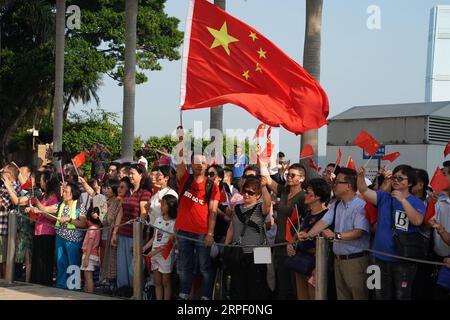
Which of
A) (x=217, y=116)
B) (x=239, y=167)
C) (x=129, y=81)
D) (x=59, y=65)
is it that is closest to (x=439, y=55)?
(x=59, y=65)

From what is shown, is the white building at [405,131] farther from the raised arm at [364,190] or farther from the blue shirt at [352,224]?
the raised arm at [364,190]

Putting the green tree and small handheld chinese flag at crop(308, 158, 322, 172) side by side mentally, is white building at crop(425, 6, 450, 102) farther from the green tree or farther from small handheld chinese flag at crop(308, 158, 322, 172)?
small handheld chinese flag at crop(308, 158, 322, 172)

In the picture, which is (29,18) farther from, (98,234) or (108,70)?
(98,234)

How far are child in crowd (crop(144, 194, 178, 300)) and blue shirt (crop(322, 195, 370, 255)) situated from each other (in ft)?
9.21

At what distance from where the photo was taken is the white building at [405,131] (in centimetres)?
1700

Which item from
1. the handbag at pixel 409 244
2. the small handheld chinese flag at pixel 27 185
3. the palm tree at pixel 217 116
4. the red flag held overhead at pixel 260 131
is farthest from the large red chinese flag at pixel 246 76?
the palm tree at pixel 217 116

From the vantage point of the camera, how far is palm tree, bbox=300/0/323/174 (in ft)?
49.5

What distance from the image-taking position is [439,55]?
83.1 meters

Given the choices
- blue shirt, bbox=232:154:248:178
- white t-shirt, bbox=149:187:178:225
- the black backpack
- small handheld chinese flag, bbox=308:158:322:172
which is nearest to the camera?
the black backpack

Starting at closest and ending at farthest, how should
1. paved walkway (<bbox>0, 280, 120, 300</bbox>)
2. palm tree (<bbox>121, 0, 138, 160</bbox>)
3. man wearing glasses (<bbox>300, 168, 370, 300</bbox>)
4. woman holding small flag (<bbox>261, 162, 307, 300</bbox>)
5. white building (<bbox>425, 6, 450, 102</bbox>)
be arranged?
man wearing glasses (<bbox>300, 168, 370, 300</bbox>) → woman holding small flag (<bbox>261, 162, 307, 300</bbox>) → paved walkway (<bbox>0, 280, 120, 300</bbox>) → palm tree (<bbox>121, 0, 138, 160</bbox>) → white building (<bbox>425, 6, 450, 102</bbox>)

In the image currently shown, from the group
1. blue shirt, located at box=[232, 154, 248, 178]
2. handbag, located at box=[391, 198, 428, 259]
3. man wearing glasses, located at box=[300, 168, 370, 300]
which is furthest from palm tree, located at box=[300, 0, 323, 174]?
handbag, located at box=[391, 198, 428, 259]

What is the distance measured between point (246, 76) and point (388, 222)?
10.0ft

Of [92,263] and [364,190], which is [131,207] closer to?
[92,263]

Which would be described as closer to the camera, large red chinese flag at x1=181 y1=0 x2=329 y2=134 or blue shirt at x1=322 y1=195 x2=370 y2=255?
Result: blue shirt at x1=322 y1=195 x2=370 y2=255
